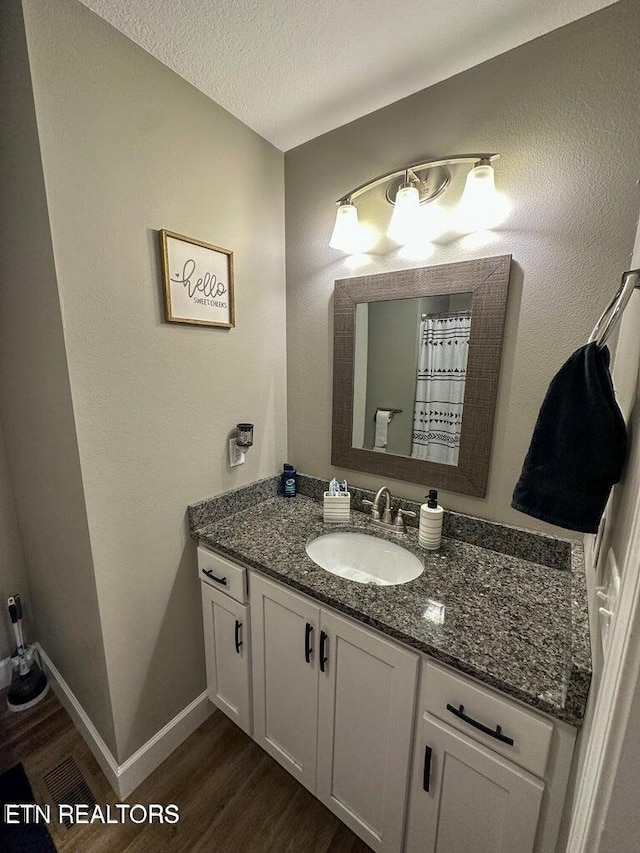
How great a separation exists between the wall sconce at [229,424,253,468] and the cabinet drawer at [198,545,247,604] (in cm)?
37

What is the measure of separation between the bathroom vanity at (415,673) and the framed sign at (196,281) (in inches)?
29.3

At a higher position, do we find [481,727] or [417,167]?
[417,167]

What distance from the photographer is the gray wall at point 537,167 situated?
0.93 m

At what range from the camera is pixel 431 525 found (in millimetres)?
1229

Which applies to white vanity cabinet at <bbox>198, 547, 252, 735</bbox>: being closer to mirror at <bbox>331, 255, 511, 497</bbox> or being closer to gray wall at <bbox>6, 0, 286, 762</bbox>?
gray wall at <bbox>6, 0, 286, 762</bbox>

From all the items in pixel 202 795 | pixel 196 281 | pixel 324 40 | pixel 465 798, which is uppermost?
pixel 324 40

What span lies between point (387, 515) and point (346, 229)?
3.71ft

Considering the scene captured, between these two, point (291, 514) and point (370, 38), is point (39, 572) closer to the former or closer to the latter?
point (291, 514)

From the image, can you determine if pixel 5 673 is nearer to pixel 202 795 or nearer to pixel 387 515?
pixel 202 795

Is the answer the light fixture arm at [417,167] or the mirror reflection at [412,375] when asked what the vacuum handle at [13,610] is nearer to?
the mirror reflection at [412,375]

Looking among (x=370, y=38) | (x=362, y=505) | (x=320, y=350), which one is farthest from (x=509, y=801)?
(x=370, y=38)

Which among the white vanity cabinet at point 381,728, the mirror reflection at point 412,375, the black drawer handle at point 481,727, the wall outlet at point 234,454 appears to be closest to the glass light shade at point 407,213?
the mirror reflection at point 412,375

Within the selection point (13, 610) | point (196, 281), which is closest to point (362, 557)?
point (196, 281)

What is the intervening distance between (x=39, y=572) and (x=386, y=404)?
65.5 inches
